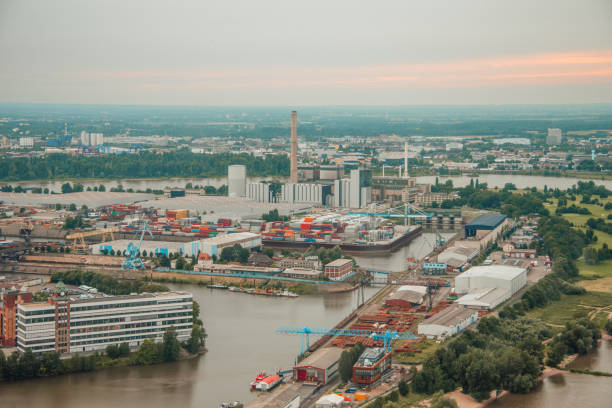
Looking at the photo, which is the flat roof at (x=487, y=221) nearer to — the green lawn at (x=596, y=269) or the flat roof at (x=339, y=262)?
the green lawn at (x=596, y=269)

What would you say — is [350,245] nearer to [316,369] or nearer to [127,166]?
[316,369]

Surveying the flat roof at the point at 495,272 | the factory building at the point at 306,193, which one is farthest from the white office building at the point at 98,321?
the factory building at the point at 306,193

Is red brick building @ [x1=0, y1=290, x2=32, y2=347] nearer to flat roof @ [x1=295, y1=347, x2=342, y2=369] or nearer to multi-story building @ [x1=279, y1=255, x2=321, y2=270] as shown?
flat roof @ [x1=295, y1=347, x2=342, y2=369]

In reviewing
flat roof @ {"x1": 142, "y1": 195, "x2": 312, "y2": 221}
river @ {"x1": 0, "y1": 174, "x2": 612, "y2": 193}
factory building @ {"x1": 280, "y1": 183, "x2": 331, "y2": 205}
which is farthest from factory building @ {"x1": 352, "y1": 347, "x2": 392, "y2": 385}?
river @ {"x1": 0, "y1": 174, "x2": 612, "y2": 193}

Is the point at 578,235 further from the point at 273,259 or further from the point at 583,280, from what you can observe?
the point at 273,259

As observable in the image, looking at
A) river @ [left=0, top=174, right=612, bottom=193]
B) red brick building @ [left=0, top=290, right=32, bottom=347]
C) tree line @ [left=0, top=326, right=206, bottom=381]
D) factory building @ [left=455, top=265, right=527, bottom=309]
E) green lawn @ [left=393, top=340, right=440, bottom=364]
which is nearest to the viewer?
tree line @ [left=0, top=326, right=206, bottom=381]

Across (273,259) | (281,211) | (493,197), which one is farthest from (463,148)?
(273,259)
